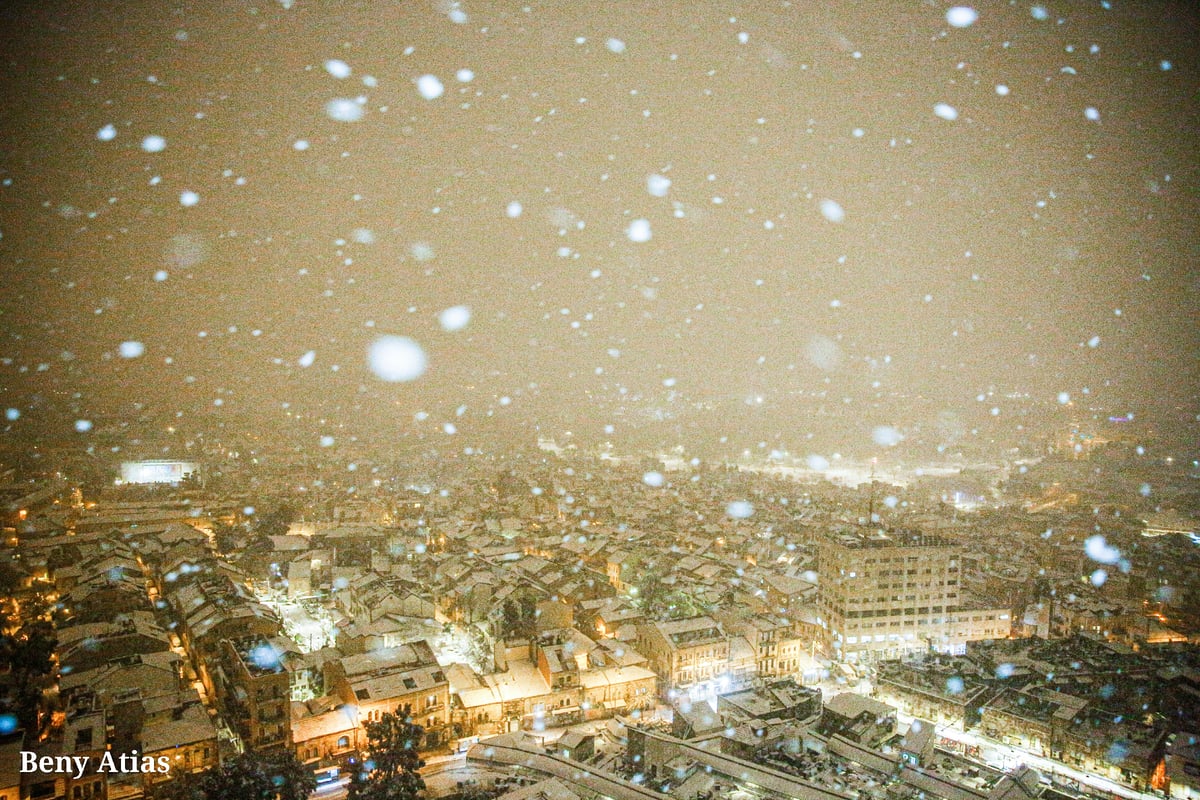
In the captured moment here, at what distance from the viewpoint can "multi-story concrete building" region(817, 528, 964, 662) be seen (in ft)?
51.6

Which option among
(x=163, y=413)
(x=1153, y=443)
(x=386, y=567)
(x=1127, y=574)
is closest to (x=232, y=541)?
(x=386, y=567)

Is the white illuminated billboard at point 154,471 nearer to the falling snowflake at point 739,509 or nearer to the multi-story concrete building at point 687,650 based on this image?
the falling snowflake at point 739,509

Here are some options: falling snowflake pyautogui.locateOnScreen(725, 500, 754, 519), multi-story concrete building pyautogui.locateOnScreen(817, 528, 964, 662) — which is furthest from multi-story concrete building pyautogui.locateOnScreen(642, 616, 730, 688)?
falling snowflake pyautogui.locateOnScreen(725, 500, 754, 519)

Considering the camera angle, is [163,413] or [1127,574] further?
[163,413]

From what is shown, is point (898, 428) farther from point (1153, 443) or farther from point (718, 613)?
point (718, 613)

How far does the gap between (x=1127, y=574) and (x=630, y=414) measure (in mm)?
58479

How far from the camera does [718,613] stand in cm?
1444

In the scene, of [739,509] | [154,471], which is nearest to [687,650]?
[739,509]

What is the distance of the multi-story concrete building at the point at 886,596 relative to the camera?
51.6 ft

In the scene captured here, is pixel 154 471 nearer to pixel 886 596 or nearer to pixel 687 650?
pixel 687 650

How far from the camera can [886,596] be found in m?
16.0

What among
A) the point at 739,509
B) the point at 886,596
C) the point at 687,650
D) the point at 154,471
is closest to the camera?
the point at 687,650

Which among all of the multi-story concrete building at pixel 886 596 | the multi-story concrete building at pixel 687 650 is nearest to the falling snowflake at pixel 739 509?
the multi-story concrete building at pixel 886 596

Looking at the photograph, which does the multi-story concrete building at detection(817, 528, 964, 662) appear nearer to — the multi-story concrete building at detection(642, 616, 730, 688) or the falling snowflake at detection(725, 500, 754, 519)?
the multi-story concrete building at detection(642, 616, 730, 688)
